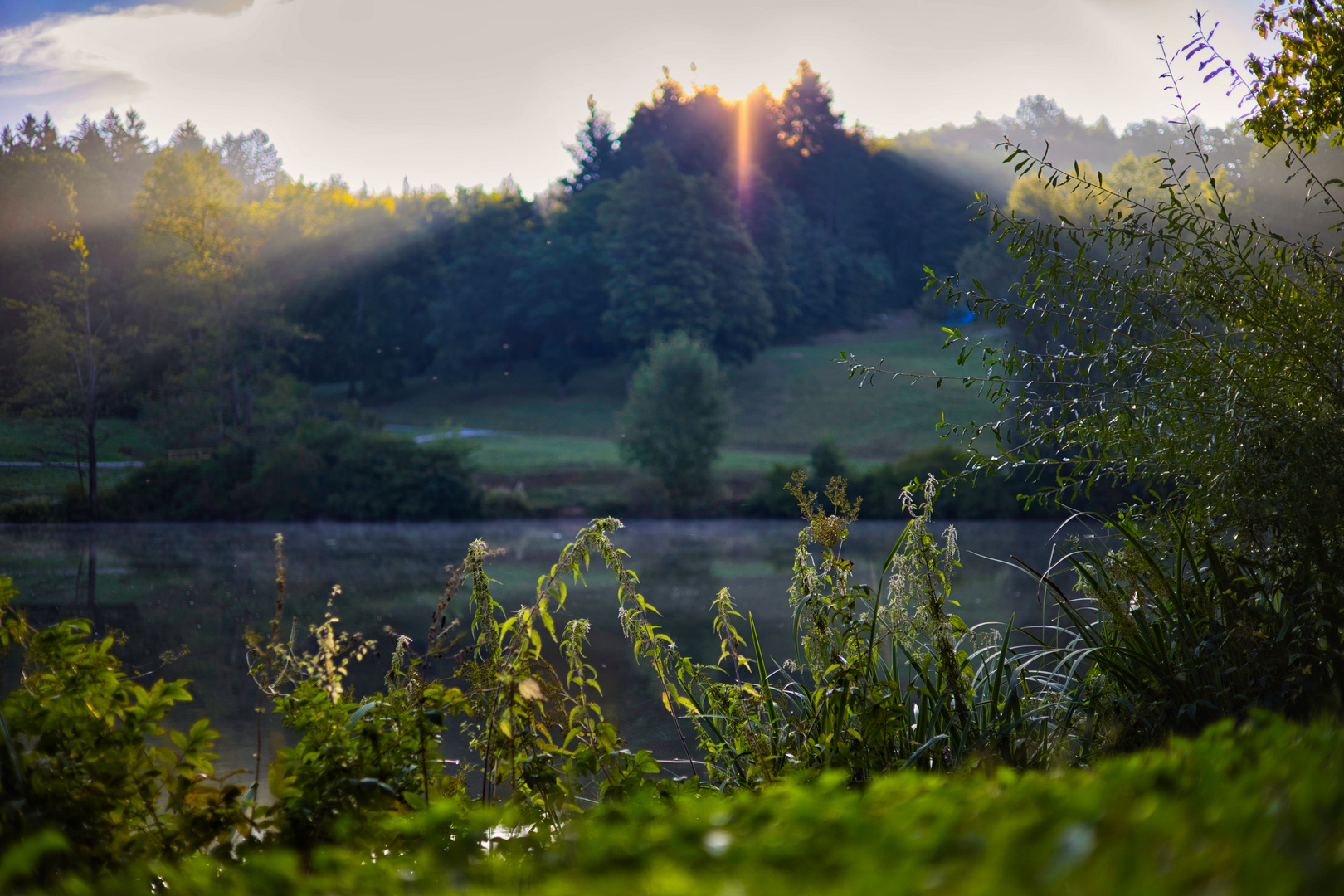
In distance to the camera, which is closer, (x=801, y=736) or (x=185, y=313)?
(x=801, y=736)

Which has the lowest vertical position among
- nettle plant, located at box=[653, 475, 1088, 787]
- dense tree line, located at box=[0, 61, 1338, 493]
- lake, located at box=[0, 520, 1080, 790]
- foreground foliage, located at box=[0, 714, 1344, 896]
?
lake, located at box=[0, 520, 1080, 790]

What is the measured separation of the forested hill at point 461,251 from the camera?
13.1 m

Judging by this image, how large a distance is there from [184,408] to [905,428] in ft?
65.3

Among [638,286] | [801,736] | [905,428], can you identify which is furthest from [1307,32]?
[638,286]

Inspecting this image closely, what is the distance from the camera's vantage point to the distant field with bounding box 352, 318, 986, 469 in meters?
28.5

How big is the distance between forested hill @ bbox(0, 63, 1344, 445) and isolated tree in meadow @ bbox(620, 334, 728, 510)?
315 inches

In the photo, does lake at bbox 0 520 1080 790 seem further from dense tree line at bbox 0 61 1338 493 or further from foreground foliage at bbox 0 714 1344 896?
foreground foliage at bbox 0 714 1344 896

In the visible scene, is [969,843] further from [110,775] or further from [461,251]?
[461,251]

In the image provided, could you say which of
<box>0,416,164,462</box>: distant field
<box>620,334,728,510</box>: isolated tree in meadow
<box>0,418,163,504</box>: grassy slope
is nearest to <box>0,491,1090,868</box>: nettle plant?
<box>0,418,163,504</box>: grassy slope

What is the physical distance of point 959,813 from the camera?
1086mm

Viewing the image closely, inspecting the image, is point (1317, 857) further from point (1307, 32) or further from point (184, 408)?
point (184, 408)

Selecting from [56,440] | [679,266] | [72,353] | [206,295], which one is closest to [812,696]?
[56,440]

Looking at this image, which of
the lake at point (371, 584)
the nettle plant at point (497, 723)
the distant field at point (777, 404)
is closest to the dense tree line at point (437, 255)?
the distant field at point (777, 404)

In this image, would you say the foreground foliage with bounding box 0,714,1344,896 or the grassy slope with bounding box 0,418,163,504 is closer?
the foreground foliage with bounding box 0,714,1344,896
